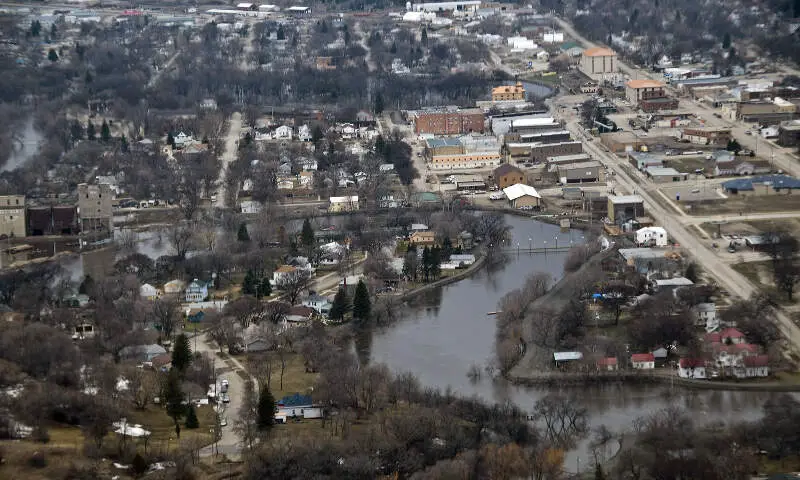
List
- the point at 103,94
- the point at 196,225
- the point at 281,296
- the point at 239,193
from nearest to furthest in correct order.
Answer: the point at 281,296 < the point at 196,225 < the point at 239,193 < the point at 103,94

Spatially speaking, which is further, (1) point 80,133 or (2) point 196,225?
(1) point 80,133

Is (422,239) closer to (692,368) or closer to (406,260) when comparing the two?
(406,260)

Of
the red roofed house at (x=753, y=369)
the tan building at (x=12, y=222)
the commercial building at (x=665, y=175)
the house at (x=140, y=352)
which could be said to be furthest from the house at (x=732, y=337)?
the tan building at (x=12, y=222)

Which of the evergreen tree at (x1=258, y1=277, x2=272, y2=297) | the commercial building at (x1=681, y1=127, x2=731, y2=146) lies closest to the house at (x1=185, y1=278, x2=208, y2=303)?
the evergreen tree at (x1=258, y1=277, x2=272, y2=297)

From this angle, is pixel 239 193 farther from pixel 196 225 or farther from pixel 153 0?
pixel 153 0

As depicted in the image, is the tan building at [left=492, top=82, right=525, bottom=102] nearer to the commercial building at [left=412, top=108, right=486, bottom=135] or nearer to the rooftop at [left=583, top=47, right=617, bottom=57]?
the commercial building at [left=412, top=108, right=486, bottom=135]

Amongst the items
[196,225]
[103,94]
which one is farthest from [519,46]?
[196,225]

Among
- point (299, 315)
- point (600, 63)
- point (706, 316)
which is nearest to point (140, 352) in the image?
point (299, 315)
